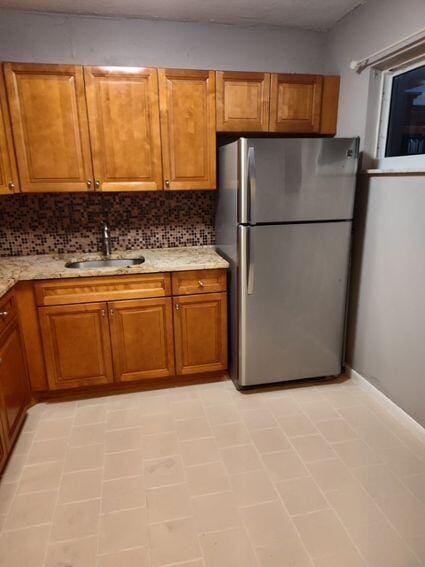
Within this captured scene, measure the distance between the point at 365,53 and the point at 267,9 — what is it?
0.66 meters

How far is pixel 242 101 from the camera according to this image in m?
2.44

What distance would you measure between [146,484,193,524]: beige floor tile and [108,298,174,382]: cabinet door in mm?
876

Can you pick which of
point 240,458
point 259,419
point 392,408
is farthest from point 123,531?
point 392,408

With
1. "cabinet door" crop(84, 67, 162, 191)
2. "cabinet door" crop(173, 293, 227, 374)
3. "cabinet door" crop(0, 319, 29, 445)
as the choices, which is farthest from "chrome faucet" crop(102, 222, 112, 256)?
"cabinet door" crop(0, 319, 29, 445)

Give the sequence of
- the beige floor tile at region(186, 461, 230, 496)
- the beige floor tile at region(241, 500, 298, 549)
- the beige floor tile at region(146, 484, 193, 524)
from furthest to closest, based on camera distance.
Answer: the beige floor tile at region(186, 461, 230, 496), the beige floor tile at region(146, 484, 193, 524), the beige floor tile at region(241, 500, 298, 549)

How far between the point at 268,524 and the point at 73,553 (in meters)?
0.78

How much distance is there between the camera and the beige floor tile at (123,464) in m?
1.84

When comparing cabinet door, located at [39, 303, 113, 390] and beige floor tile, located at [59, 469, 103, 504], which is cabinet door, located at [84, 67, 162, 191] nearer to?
cabinet door, located at [39, 303, 113, 390]

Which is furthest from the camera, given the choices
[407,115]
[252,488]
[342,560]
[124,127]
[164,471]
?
[124,127]

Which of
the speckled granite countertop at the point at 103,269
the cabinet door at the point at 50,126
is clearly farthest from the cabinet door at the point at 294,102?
the cabinet door at the point at 50,126

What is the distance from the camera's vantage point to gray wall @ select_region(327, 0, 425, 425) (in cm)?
202

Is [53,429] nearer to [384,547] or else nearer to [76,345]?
[76,345]

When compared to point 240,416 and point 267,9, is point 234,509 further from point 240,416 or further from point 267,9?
point 267,9

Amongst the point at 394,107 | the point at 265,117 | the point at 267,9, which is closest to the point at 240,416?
the point at 265,117
